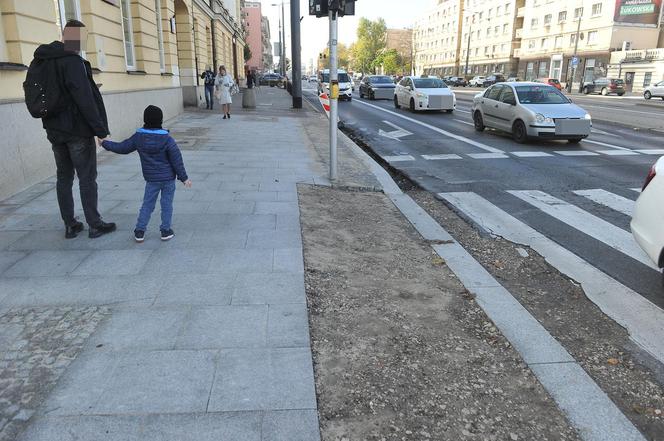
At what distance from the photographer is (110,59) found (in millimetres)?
11070

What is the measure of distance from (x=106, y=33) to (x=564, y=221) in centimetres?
987

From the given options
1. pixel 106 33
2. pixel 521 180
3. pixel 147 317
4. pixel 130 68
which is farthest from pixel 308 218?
pixel 130 68

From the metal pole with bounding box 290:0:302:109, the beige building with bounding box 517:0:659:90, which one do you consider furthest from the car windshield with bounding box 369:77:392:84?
the beige building with bounding box 517:0:659:90

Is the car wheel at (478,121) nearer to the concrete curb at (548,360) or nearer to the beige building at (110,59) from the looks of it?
the beige building at (110,59)

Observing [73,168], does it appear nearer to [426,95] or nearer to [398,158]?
[398,158]

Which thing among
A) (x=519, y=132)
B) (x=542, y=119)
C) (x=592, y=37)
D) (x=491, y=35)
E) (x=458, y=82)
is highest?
(x=491, y=35)

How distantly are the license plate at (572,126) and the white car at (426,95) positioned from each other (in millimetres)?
9552

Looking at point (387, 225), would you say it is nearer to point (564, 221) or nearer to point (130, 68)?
point (564, 221)

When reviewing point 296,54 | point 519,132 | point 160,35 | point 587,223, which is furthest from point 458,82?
point 587,223

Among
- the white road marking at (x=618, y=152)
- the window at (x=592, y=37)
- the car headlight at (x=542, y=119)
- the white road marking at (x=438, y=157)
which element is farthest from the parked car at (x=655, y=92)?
the white road marking at (x=438, y=157)

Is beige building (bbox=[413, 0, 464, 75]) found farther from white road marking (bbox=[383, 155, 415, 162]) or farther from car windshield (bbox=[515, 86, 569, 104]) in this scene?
white road marking (bbox=[383, 155, 415, 162])

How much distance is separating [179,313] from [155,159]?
1888 millimetres

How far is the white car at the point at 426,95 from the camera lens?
21703mm

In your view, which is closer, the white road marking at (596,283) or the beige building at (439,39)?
the white road marking at (596,283)
